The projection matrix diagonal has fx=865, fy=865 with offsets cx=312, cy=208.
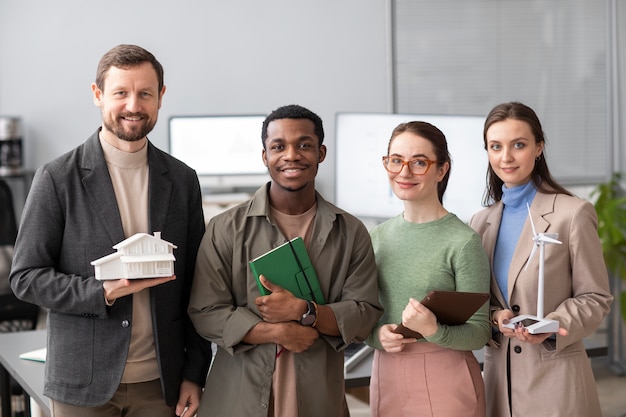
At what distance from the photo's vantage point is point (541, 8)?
5.60m

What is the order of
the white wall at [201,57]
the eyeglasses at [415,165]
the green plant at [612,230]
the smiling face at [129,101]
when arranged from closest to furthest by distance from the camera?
1. the smiling face at [129,101]
2. the eyeglasses at [415,165]
3. the green plant at [612,230]
4. the white wall at [201,57]

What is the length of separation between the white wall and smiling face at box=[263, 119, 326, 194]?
3.50 meters

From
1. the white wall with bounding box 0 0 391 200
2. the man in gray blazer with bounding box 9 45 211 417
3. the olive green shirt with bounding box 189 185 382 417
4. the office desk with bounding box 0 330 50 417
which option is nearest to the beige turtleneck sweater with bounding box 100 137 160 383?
the man in gray blazer with bounding box 9 45 211 417

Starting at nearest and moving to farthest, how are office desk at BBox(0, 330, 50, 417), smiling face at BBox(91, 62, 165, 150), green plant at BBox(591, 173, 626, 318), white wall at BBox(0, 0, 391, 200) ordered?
smiling face at BBox(91, 62, 165, 150) → office desk at BBox(0, 330, 50, 417) → green plant at BBox(591, 173, 626, 318) → white wall at BBox(0, 0, 391, 200)

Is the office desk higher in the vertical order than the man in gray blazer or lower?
lower

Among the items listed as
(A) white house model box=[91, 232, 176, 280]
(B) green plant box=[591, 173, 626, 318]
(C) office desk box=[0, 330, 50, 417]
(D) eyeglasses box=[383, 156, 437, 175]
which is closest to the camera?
(A) white house model box=[91, 232, 176, 280]

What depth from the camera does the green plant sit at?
17.1ft

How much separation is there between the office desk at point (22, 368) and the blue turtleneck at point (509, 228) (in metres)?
1.35

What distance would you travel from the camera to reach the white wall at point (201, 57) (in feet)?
17.9

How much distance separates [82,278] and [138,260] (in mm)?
193

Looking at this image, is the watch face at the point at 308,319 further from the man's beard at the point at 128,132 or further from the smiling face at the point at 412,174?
the man's beard at the point at 128,132

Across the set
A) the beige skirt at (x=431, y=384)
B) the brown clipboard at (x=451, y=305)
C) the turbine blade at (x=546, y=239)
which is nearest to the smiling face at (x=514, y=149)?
the turbine blade at (x=546, y=239)

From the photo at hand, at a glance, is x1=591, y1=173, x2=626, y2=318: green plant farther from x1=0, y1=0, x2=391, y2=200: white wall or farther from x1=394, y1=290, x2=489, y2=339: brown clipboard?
x1=394, y1=290, x2=489, y2=339: brown clipboard

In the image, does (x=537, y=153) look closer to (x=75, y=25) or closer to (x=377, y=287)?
(x=377, y=287)
